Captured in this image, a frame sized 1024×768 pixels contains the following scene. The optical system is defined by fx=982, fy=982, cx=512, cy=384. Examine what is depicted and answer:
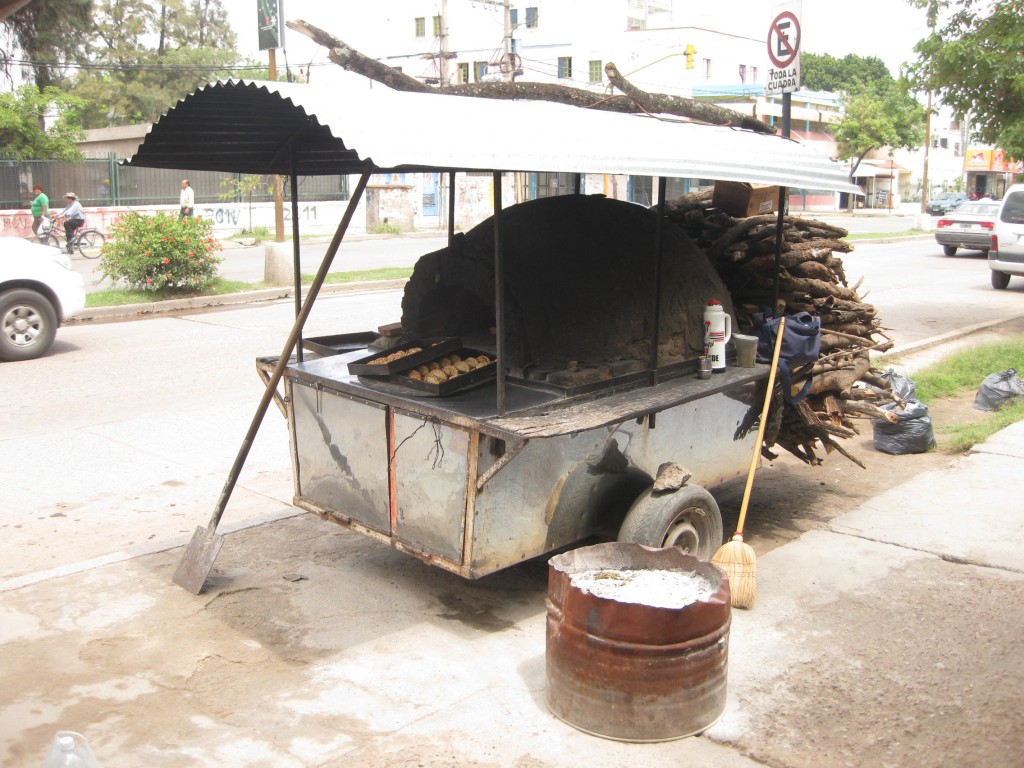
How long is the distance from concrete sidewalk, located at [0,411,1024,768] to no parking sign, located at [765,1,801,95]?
452 centimetres

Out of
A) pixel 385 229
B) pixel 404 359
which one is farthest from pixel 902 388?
pixel 385 229

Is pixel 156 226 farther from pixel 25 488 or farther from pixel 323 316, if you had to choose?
pixel 25 488

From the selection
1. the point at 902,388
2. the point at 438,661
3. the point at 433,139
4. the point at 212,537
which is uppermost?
the point at 433,139

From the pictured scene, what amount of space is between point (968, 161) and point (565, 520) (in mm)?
73729

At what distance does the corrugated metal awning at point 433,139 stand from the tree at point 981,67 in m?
8.91

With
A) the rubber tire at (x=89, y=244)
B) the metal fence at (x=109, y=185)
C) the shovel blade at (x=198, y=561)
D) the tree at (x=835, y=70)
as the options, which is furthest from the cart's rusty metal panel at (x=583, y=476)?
the tree at (x=835, y=70)

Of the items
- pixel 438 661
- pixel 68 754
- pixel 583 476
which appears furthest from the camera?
pixel 583 476

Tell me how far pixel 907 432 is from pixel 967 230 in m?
18.9

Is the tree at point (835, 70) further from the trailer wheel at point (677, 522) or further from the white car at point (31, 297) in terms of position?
the trailer wheel at point (677, 522)

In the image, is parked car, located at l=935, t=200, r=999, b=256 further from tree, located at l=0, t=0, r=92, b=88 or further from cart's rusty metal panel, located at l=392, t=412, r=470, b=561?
tree, located at l=0, t=0, r=92, b=88

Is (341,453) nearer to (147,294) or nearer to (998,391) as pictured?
(998,391)

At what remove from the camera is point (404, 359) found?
4.83 meters

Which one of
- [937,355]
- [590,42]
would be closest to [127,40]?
[590,42]

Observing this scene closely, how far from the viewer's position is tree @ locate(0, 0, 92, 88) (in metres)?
35.1
